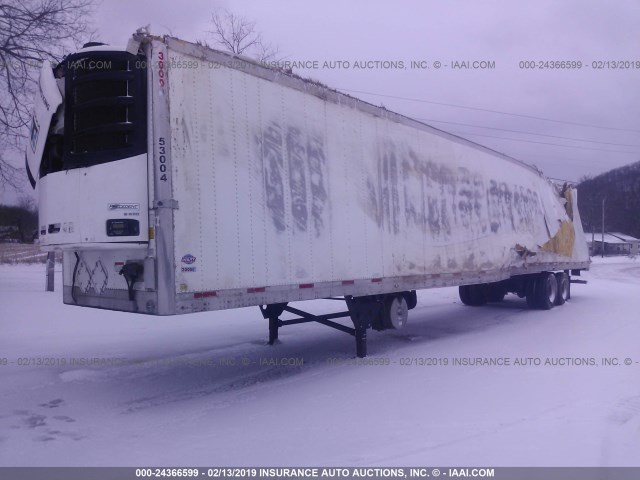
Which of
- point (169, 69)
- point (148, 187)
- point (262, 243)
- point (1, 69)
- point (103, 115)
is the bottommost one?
point (262, 243)

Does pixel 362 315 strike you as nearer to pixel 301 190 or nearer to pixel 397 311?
pixel 397 311

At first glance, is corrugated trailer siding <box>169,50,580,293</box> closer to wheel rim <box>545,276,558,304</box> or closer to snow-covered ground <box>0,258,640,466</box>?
snow-covered ground <box>0,258,640,466</box>

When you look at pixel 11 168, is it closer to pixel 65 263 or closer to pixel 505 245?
pixel 65 263

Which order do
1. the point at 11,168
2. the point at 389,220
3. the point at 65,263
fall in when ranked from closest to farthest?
1. the point at 65,263
2. the point at 389,220
3. the point at 11,168

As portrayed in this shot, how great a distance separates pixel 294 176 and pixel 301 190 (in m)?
0.22

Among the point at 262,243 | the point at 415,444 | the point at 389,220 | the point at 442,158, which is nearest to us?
the point at 415,444

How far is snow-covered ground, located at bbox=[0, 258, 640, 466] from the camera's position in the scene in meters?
5.20

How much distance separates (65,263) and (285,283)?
2949mm

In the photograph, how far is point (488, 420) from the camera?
235 inches

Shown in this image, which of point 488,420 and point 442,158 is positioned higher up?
point 442,158

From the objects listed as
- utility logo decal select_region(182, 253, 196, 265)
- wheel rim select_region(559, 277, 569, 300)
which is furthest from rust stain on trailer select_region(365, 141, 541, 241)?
wheel rim select_region(559, 277, 569, 300)

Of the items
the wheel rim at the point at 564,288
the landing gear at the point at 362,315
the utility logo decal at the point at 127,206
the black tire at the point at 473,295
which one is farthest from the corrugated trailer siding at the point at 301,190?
the wheel rim at the point at 564,288

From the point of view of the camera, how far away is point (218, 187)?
6.50m

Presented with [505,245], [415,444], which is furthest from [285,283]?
[505,245]
